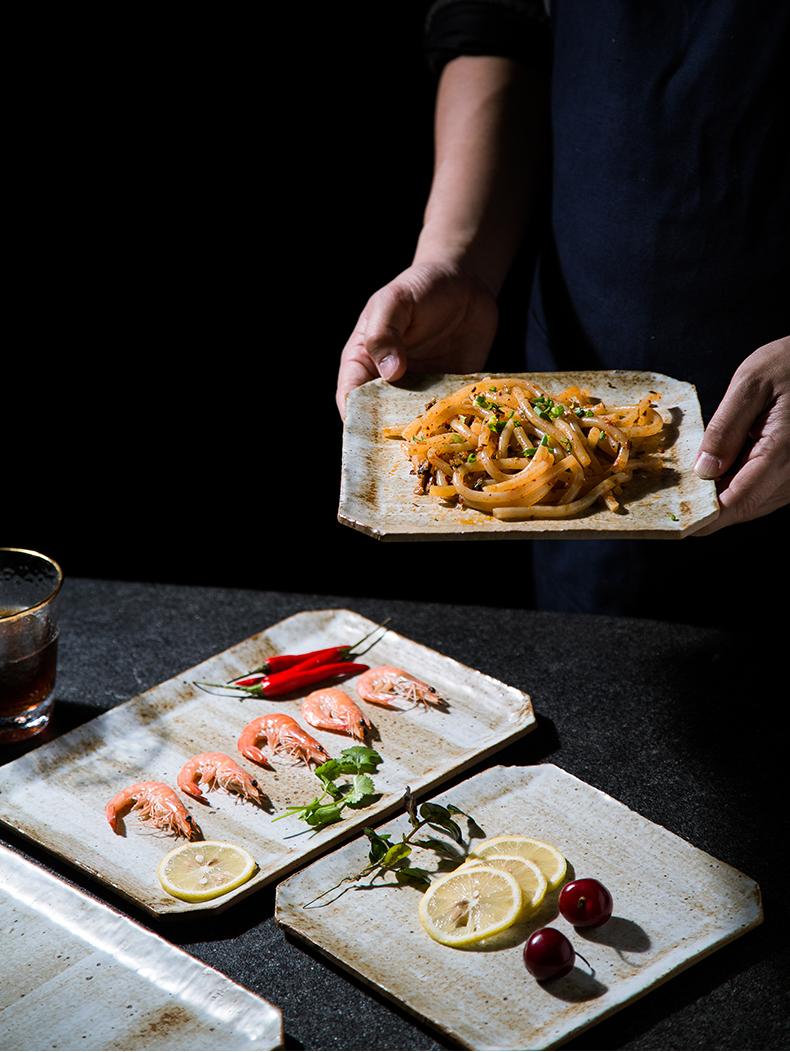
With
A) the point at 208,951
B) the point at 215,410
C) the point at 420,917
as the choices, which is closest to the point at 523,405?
the point at 420,917

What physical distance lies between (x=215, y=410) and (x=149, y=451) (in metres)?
0.36

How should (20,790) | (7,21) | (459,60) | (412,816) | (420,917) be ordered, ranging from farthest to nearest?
1. (7,21)
2. (459,60)
3. (20,790)
4. (412,816)
5. (420,917)

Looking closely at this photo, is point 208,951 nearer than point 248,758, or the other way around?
point 208,951

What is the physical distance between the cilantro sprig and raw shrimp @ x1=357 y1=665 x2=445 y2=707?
15 cm

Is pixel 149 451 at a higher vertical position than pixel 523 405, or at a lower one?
lower

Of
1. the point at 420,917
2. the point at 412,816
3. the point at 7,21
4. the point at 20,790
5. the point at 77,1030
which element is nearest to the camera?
the point at 77,1030

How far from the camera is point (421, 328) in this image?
2.54m

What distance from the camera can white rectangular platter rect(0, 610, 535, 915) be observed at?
1.74 metres

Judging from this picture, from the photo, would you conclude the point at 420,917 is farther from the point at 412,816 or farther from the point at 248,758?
the point at 248,758

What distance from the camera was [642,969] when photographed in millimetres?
1482

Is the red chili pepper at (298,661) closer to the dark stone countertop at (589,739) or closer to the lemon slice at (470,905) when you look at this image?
the dark stone countertop at (589,739)

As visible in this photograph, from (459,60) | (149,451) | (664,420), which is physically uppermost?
(459,60)

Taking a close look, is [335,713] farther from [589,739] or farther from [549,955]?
[549,955]

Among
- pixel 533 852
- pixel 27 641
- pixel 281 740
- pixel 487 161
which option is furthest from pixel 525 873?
pixel 487 161
